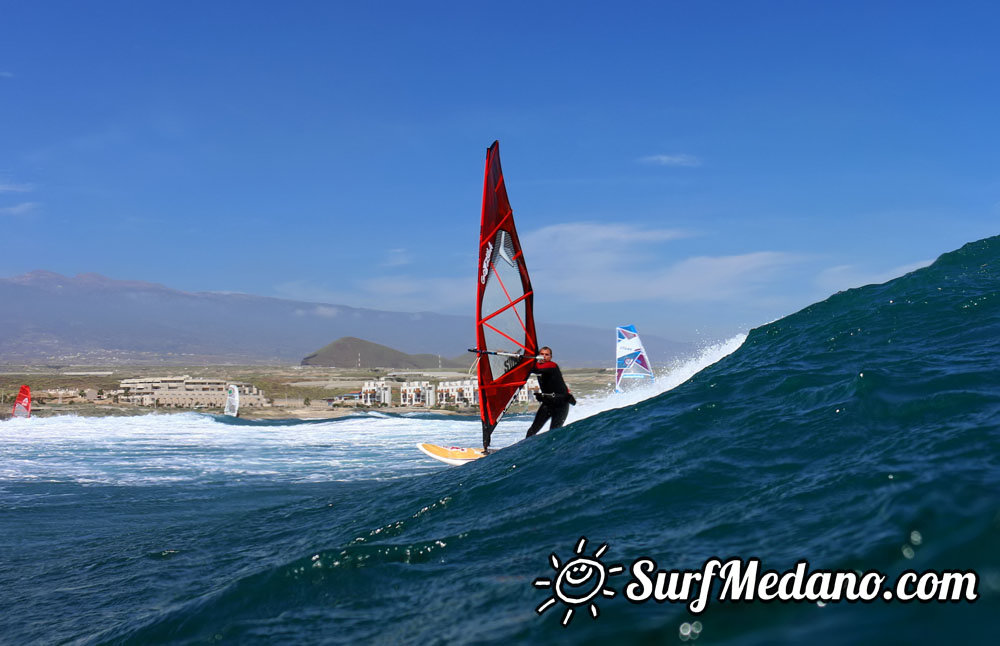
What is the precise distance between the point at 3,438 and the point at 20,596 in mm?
27280

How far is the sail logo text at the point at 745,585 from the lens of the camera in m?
2.76

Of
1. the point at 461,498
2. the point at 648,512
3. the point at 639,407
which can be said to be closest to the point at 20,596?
the point at 461,498

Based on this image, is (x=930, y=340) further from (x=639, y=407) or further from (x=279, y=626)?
(x=279, y=626)

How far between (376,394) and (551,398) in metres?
77.8

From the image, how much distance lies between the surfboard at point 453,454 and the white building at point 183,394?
60091mm

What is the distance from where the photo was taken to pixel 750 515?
13.4 ft

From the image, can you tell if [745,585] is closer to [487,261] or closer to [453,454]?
[453,454]

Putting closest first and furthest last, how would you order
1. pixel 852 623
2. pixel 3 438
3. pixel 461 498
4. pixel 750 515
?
pixel 852 623
pixel 750 515
pixel 461 498
pixel 3 438

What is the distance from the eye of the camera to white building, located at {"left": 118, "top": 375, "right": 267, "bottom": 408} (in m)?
73.8

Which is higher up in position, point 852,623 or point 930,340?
point 930,340

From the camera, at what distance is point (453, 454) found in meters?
14.5

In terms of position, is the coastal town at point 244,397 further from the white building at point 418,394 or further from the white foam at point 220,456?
the white foam at point 220,456

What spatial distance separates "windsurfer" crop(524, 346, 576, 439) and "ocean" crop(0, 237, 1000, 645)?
2228 millimetres

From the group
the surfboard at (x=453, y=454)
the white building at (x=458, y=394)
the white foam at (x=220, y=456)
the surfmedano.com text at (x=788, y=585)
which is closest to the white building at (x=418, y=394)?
Answer: the white building at (x=458, y=394)
